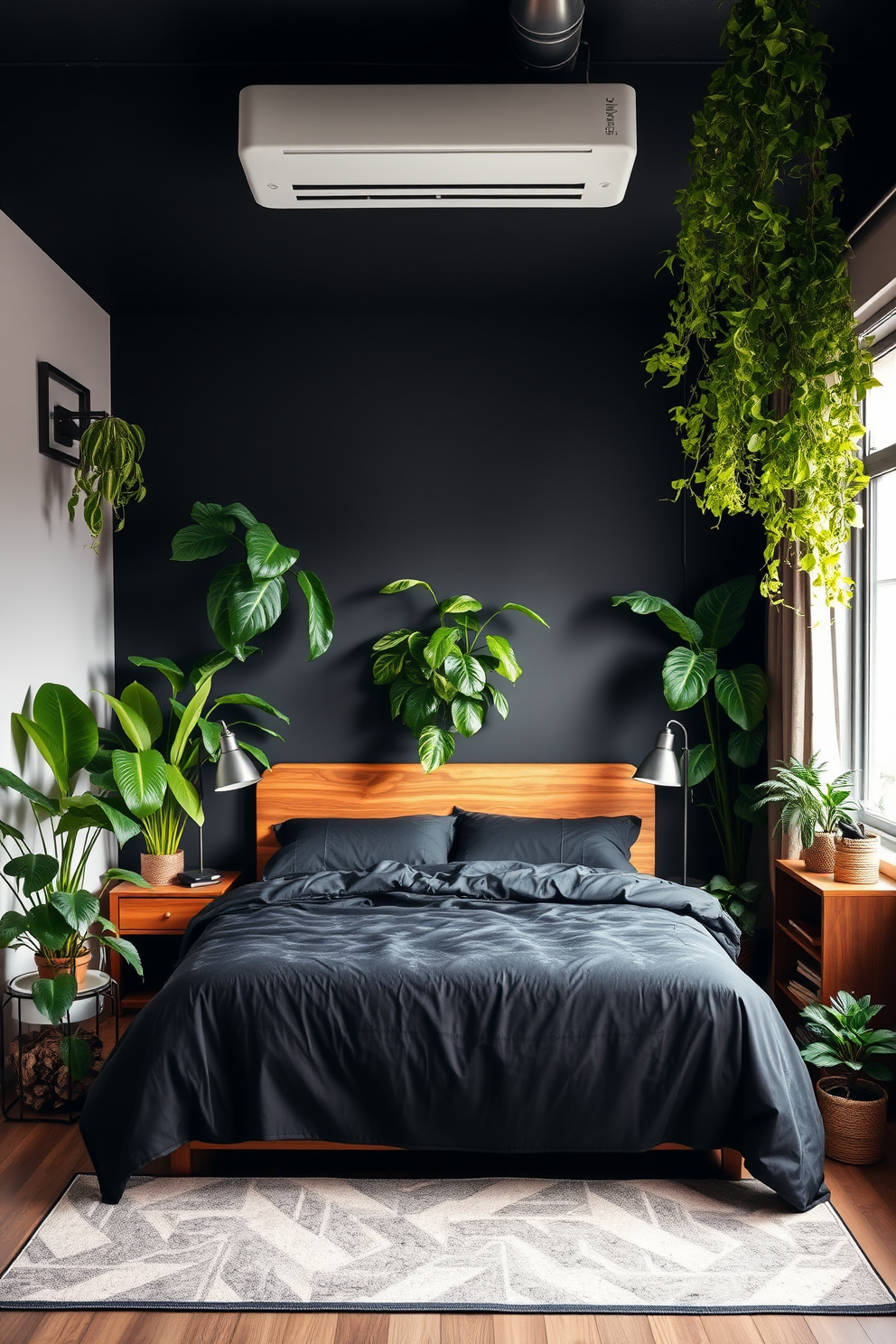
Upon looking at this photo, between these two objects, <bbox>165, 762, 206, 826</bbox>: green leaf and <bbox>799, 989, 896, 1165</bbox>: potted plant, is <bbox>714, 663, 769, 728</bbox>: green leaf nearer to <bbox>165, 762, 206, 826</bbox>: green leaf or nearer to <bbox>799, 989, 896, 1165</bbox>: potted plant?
<bbox>799, 989, 896, 1165</bbox>: potted plant

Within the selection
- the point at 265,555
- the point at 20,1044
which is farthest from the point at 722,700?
the point at 20,1044

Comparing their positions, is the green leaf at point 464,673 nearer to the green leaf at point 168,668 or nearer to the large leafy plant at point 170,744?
the large leafy plant at point 170,744

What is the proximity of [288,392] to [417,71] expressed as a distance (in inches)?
74.8

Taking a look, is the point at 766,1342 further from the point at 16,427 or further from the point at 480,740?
the point at 16,427

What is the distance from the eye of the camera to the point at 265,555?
3961 millimetres

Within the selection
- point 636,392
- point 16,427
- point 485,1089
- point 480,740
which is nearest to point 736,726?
point 480,740

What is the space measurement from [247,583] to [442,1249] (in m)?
2.47

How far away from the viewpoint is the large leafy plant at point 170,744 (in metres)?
3.61

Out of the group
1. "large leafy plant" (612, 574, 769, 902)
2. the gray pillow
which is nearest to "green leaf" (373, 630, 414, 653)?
the gray pillow

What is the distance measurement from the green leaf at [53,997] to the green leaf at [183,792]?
0.91 m

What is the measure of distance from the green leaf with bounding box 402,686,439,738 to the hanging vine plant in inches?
69.6

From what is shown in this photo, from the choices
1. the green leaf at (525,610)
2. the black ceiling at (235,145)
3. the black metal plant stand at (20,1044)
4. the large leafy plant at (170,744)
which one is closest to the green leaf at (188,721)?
the large leafy plant at (170,744)

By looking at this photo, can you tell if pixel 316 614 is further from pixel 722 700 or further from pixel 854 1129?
pixel 854 1129

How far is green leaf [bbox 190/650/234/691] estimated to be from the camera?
414 centimetres
